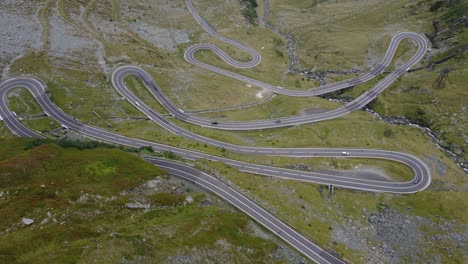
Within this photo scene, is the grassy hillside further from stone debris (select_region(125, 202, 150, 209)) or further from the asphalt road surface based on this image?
the asphalt road surface

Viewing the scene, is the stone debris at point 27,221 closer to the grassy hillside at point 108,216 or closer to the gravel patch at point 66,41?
the grassy hillside at point 108,216

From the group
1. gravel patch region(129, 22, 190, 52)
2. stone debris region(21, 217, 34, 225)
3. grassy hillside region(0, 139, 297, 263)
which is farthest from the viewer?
gravel patch region(129, 22, 190, 52)

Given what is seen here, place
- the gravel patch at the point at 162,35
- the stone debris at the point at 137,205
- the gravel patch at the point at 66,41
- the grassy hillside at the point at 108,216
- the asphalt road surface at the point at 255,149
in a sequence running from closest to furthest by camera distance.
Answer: the grassy hillside at the point at 108,216 → the stone debris at the point at 137,205 → the asphalt road surface at the point at 255,149 → the gravel patch at the point at 66,41 → the gravel patch at the point at 162,35

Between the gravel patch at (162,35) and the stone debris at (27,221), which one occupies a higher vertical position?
the gravel patch at (162,35)

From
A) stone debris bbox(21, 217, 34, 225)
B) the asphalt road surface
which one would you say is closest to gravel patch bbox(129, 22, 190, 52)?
the asphalt road surface

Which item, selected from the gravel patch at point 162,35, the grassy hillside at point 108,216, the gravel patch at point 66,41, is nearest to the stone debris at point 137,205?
the grassy hillside at point 108,216

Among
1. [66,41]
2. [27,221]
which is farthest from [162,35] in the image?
[27,221]

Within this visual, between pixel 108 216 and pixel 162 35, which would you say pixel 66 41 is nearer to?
pixel 162 35
